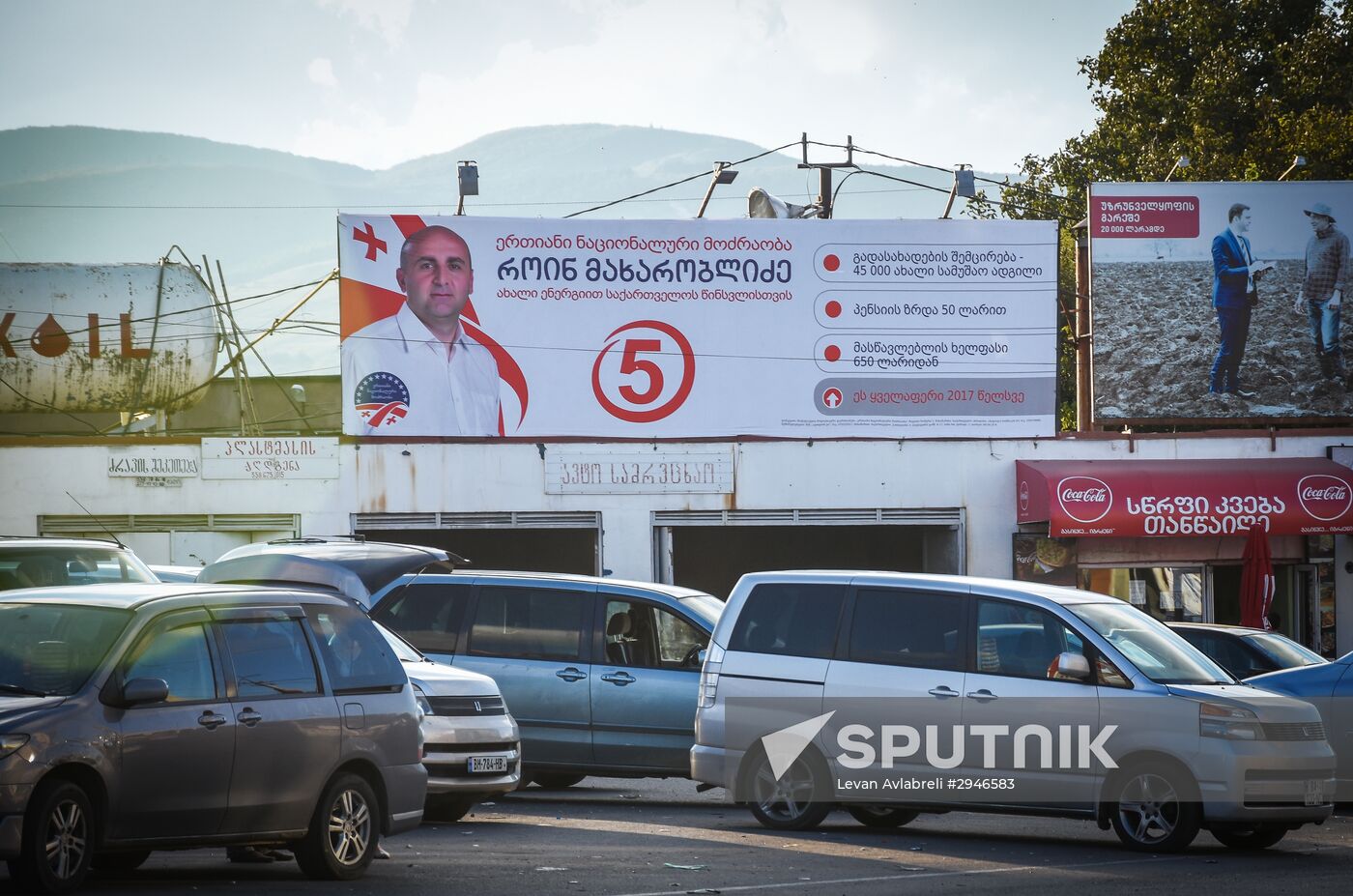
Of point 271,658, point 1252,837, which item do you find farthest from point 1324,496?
point 271,658

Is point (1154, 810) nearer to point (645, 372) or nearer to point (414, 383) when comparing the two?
point (645, 372)

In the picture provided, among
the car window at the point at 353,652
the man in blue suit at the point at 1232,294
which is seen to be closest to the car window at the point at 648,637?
the car window at the point at 353,652

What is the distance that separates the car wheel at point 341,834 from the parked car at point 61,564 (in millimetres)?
6261

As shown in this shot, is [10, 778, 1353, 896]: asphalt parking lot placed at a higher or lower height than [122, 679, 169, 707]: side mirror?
lower

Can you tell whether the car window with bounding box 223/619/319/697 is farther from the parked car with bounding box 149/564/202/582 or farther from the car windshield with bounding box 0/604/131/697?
the parked car with bounding box 149/564/202/582

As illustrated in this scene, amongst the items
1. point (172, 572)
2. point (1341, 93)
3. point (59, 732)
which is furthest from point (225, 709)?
point (1341, 93)

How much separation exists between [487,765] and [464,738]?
0.81 ft

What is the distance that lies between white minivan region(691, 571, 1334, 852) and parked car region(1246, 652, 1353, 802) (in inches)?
85.6

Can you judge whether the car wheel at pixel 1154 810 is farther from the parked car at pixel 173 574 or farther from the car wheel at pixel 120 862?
the parked car at pixel 173 574

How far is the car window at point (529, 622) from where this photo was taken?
14047 millimetres

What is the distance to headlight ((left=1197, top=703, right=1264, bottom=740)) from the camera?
10984mm

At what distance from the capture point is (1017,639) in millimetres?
11758

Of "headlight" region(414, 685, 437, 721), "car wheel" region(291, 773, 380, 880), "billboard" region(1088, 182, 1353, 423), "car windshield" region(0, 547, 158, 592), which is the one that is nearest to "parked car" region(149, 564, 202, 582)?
"car windshield" region(0, 547, 158, 592)

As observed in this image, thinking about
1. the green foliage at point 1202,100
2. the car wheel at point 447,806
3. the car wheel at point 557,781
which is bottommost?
the car wheel at point 557,781
